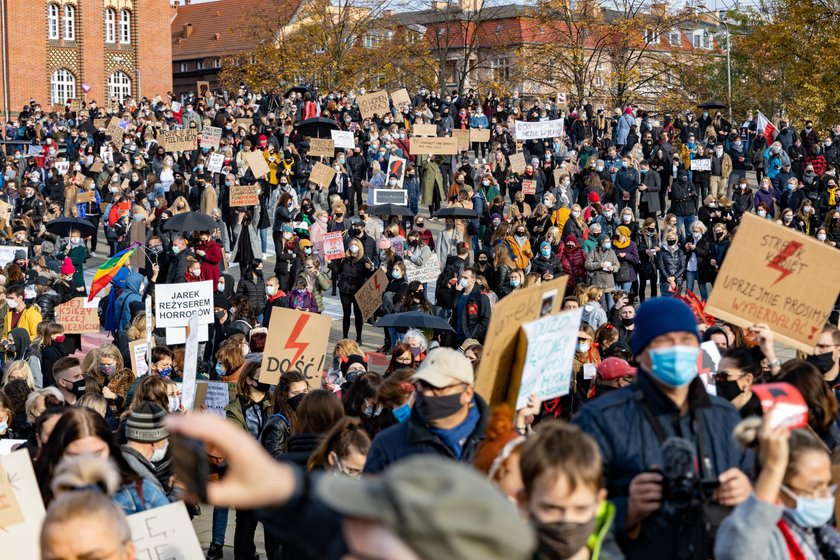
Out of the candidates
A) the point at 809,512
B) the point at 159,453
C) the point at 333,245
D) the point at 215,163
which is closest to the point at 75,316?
the point at 333,245

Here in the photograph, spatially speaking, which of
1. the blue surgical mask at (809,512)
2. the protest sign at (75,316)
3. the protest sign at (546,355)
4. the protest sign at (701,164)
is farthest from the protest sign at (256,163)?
the blue surgical mask at (809,512)

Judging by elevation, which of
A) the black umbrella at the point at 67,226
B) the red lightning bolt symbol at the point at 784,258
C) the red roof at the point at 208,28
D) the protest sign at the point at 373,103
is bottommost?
the black umbrella at the point at 67,226

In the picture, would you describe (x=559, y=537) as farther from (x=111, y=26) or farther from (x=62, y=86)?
(x=111, y=26)

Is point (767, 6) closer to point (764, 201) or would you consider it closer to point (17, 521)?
point (764, 201)

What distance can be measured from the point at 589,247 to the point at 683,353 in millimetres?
15723

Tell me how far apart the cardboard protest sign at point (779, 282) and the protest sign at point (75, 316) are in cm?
1125

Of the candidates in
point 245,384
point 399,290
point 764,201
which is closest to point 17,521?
point 245,384

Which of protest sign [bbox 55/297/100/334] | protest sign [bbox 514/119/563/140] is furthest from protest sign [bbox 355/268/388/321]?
protest sign [bbox 514/119/563/140]

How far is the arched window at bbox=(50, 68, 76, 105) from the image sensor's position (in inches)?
2640

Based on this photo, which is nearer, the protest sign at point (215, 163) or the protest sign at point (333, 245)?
the protest sign at point (333, 245)

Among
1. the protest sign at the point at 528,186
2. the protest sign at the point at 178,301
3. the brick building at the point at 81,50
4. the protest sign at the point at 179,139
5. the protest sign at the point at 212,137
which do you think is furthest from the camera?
the brick building at the point at 81,50

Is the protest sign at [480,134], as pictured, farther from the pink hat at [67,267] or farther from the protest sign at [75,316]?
the protest sign at [75,316]

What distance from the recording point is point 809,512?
12.5 feet

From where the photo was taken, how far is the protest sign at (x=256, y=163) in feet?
89.1
